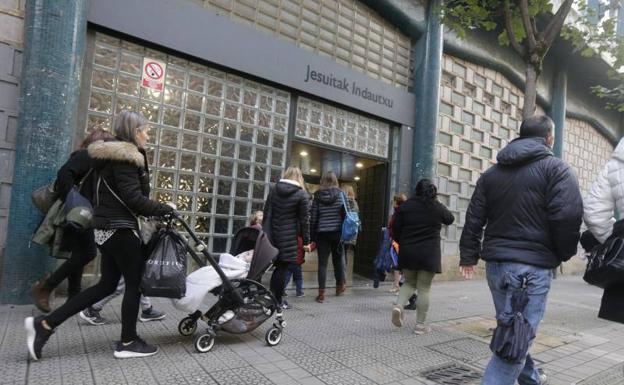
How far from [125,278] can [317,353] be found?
1.67 m

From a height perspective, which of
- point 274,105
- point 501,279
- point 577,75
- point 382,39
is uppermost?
point 577,75

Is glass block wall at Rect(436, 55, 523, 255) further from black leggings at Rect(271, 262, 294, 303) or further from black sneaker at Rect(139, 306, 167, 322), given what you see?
black sneaker at Rect(139, 306, 167, 322)

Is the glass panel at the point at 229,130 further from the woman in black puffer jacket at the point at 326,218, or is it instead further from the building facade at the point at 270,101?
the woman in black puffer jacket at the point at 326,218

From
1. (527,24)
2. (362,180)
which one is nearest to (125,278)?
(527,24)

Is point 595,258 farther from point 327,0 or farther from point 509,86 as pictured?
point 509,86

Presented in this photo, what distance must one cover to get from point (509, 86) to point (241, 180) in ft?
26.5

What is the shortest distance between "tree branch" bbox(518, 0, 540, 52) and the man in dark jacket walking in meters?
2.90

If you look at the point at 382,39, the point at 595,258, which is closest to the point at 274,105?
the point at 382,39

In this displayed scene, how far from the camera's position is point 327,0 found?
7.69 metres

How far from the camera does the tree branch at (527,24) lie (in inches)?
201

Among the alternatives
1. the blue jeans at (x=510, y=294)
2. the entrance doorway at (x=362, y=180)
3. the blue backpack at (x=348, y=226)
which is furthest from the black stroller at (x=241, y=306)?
the entrance doorway at (x=362, y=180)

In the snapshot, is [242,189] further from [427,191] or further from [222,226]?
[427,191]

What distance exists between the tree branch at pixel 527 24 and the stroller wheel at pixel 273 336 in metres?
4.32

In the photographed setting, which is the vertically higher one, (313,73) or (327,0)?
(327,0)
